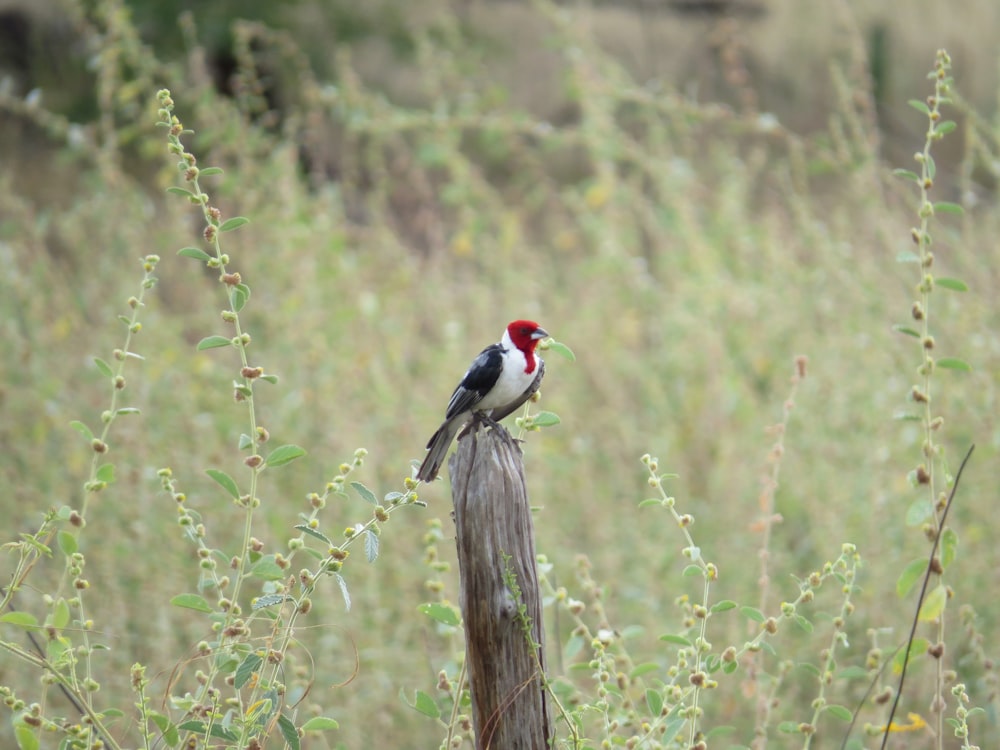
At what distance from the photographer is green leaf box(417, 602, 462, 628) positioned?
199cm

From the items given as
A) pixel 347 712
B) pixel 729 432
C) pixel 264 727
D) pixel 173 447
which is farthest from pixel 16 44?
pixel 264 727

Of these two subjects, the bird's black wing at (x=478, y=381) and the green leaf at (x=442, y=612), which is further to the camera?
the bird's black wing at (x=478, y=381)

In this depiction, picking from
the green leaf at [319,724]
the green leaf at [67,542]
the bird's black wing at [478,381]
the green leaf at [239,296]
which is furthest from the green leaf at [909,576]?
the green leaf at [67,542]

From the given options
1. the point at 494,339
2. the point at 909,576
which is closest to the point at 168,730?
the point at 909,576

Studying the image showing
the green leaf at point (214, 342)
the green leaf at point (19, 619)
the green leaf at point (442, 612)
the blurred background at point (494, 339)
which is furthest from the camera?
the blurred background at point (494, 339)

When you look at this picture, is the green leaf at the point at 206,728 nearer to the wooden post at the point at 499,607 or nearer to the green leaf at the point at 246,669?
the green leaf at the point at 246,669

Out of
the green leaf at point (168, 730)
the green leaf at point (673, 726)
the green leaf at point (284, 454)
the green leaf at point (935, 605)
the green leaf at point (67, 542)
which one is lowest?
the green leaf at point (168, 730)

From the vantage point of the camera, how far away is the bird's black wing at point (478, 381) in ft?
8.16

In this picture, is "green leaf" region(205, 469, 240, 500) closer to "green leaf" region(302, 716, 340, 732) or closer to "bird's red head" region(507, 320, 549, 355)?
"green leaf" region(302, 716, 340, 732)

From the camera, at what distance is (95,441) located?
2.02 m

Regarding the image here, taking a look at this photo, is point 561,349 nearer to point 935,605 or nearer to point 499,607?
point 499,607

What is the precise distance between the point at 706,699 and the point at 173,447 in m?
2.39

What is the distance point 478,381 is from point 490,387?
0.11 feet

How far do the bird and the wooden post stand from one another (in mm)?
395
